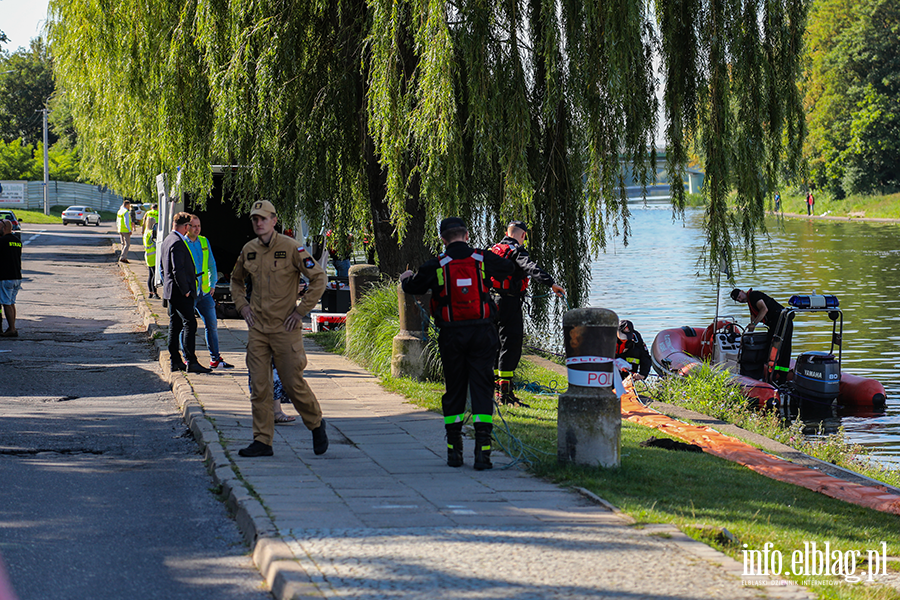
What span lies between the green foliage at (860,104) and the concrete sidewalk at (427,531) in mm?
69168

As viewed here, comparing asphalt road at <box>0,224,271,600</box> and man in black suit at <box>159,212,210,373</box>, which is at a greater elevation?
man in black suit at <box>159,212,210,373</box>

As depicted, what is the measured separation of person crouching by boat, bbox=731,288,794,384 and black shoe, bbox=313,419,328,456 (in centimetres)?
906

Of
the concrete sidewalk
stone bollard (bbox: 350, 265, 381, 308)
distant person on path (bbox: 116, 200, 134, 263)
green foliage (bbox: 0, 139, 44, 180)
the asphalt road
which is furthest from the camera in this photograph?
green foliage (bbox: 0, 139, 44, 180)

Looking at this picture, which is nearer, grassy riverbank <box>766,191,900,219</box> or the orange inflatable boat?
the orange inflatable boat

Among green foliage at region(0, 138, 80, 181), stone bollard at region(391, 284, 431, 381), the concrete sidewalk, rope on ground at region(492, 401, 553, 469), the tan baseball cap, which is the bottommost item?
rope on ground at region(492, 401, 553, 469)

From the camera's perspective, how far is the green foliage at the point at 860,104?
70.9 meters

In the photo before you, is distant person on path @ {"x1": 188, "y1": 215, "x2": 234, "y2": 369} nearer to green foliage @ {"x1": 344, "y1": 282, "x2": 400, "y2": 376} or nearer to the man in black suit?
the man in black suit

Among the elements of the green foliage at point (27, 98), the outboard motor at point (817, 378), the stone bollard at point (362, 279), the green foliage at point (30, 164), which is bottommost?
the outboard motor at point (817, 378)

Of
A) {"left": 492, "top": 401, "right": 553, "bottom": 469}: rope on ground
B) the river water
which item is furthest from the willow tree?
{"left": 492, "top": 401, "right": 553, "bottom": 469}: rope on ground

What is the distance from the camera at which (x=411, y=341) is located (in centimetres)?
1156

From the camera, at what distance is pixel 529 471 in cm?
716

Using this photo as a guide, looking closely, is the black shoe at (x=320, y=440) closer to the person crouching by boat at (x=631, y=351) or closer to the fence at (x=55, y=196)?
the person crouching by boat at (x=631, y=351)

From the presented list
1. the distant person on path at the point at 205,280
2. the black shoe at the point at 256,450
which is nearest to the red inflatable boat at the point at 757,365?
the distant person on path at the point at 205,280

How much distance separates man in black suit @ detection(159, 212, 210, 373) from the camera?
1148 centimetres
